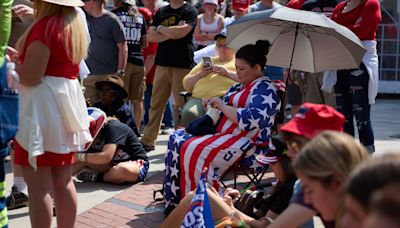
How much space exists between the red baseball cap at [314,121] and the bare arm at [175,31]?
5.18m

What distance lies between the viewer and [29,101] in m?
4.46

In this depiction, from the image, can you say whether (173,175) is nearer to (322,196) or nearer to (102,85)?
(102,85)

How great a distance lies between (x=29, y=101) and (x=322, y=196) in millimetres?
2301

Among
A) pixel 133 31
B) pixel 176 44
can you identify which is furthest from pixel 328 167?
pixel 133 31

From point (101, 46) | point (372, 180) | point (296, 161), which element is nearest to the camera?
point (372, 180)

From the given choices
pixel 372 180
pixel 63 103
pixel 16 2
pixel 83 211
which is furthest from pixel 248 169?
pixel 372 180

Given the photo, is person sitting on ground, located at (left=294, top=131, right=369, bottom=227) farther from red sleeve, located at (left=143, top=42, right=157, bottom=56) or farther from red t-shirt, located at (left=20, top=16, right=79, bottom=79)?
red sleeve, located at (left=143, top=42, right=157, bottom=56)

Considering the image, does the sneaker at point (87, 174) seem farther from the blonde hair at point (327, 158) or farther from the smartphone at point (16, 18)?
the blonde hair at point (327, 158)

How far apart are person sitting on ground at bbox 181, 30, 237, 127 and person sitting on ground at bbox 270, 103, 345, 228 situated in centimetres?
348

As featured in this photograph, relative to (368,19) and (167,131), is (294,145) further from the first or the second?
(167,131)

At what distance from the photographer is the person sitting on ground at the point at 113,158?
667 cm

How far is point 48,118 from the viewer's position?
449cm

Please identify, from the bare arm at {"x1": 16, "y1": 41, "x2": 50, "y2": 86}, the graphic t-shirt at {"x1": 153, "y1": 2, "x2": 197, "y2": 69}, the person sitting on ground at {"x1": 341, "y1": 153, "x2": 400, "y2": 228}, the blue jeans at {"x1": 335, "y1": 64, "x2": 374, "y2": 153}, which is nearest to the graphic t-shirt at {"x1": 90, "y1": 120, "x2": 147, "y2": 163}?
the graphic t-shirt at {"x1": 153, "y1": 2, "x2": 197, "y2": 69}

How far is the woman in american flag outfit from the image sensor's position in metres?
5.68
